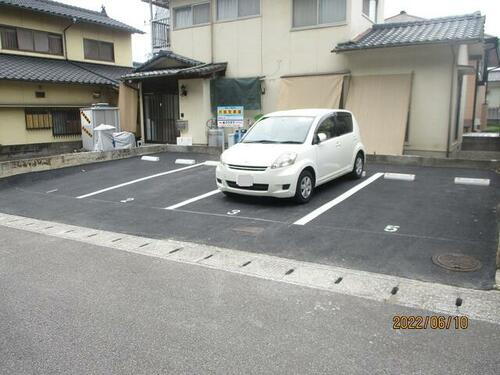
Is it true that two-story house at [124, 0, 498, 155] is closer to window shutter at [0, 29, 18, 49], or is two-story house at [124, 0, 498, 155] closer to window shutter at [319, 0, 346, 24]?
window shutter at [319, 0, 346, 24]

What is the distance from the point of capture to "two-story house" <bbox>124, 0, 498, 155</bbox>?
11.9 meters

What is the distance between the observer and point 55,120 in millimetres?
18375

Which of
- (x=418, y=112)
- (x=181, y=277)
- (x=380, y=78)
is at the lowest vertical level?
(x=181, y=277)

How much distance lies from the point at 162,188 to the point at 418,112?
7.60 m

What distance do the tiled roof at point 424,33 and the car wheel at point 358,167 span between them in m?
3.89

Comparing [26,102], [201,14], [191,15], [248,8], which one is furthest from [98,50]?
[248,8]

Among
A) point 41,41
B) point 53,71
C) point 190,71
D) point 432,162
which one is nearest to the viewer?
point 432,162

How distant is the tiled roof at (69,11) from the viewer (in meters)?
17.1

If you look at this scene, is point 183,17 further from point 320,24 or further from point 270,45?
point 320,24

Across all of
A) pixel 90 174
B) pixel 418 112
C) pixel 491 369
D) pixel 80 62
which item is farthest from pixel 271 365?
pixel 80 62

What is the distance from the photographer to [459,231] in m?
5.95

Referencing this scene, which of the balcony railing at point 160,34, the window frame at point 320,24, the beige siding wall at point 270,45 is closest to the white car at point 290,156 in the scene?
the beige siding wall at point 270,45

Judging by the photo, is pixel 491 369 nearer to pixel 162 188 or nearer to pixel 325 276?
pixel 325 276

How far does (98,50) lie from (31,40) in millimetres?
3523
